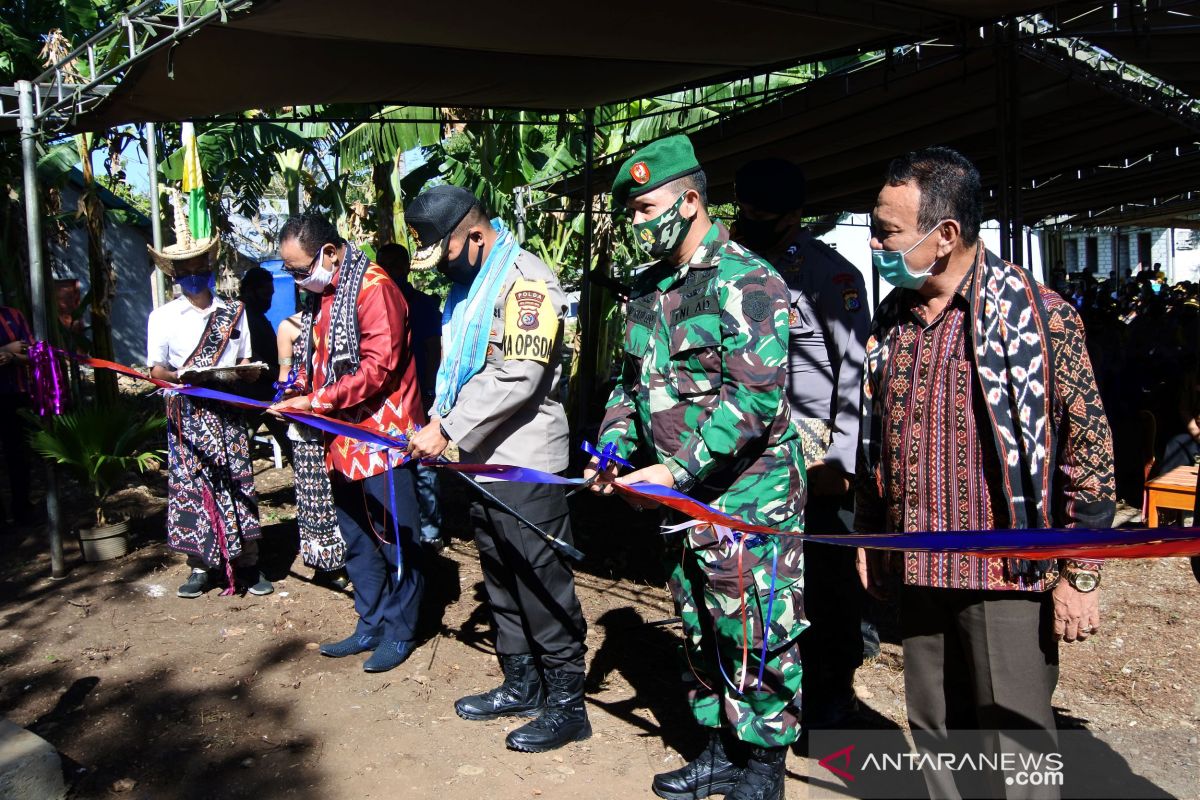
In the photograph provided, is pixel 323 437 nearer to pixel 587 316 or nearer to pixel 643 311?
pixel 643 311

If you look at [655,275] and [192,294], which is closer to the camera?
[655,275]

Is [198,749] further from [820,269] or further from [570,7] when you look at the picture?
[570,7]

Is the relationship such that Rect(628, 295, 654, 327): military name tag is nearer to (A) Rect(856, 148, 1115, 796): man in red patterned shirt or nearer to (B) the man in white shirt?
(A) Rect(856, 148, 1115, 796): man in red patterned shirt

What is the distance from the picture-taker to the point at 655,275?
3.10 m

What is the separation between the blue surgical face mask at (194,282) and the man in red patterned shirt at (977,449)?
13.5 ft

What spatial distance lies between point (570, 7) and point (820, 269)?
5.63ft

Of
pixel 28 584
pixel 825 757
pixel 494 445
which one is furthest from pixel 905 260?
pixel 28 584

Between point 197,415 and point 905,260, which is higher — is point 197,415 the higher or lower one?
the lower one

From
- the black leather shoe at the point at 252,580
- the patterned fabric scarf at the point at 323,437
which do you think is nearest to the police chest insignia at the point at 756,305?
the patterned fabric scarf at the point at 323,437

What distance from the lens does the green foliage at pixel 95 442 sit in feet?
19.9

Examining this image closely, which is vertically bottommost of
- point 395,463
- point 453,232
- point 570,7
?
point 395,463

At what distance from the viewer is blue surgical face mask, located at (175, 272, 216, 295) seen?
17.2 ft

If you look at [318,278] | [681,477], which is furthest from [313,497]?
[681,477]

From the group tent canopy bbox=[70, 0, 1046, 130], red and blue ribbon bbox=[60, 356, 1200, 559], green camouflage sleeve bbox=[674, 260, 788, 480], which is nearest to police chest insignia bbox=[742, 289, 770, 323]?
green camouflage sleeve bbox=[674, 260, 788, 480]
